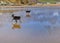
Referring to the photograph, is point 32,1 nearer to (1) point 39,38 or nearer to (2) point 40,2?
(2) point 40,2

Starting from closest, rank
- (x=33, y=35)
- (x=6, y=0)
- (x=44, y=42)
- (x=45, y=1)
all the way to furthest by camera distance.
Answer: (x=44, y=42) → (x=33, y=35) → (x=6, y=0) → (x=45, y=1)

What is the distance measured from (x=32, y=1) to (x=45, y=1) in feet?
5.21

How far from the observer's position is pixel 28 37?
397 centimetres

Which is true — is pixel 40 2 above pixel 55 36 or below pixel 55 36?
below

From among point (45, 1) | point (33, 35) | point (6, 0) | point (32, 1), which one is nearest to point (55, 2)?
point (45, 1)

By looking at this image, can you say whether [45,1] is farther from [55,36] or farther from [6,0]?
[55,36]

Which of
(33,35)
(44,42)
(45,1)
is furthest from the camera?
(45,1)

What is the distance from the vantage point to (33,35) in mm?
4168

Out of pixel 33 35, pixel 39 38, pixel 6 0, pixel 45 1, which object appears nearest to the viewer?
pixel 39 38

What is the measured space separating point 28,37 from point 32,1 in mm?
16468

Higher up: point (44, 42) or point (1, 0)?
point (44, 42)

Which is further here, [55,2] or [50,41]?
[55,2]

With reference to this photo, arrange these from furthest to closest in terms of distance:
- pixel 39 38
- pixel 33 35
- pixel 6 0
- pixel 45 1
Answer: pixel 45 1 → pixel 6 0 → pixel 33 35 → pixel 39 38

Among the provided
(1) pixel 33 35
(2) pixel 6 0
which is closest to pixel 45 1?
(2) pixel 6 0
